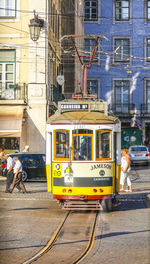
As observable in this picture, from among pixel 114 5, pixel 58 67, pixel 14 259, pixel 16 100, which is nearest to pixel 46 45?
pixel 16 100

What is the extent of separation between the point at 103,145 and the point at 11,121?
12991 millimetres

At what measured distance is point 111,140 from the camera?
16281mm

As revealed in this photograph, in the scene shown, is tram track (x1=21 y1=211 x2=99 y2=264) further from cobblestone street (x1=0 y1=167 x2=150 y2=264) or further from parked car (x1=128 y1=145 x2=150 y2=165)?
parked car (x1=128 y1=145 x2=150 y2=165)

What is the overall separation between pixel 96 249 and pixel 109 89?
44444 millimetres

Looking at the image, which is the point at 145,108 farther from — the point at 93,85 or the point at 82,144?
the point at 82,144

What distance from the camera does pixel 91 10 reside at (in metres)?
54.9

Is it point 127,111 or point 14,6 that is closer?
point 14,6

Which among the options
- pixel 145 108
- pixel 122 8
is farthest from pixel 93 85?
pixel 122 8

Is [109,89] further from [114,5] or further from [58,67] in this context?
[58,67]

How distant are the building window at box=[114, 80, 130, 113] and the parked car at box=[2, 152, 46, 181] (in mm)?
28043

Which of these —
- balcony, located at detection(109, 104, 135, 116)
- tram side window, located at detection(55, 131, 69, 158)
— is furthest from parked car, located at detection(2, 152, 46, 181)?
balcony, located at detection(109, 104, 135, 116)

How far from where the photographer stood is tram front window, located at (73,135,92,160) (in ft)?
52.3

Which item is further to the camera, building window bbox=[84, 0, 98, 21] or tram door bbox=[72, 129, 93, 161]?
building window bbox=[84, 0, 98, 21]

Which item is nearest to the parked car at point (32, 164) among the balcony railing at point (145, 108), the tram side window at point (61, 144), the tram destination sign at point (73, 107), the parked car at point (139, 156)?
the tram destination sign at point (73, 107)
